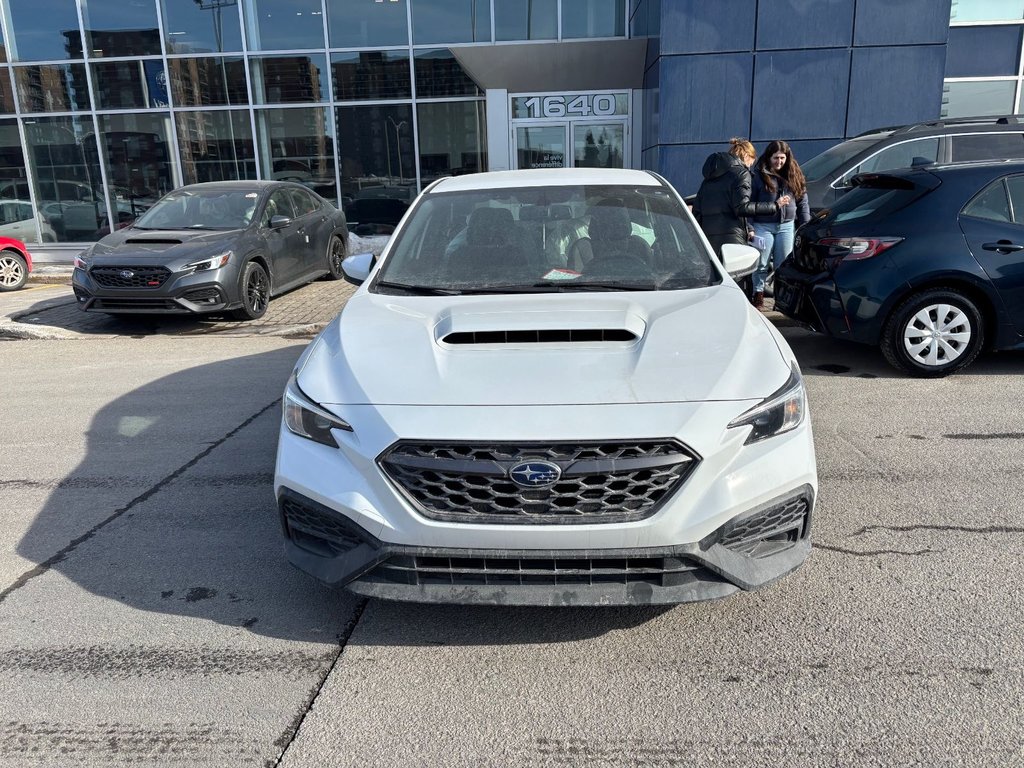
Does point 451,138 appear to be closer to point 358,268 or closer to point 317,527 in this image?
point 358,268

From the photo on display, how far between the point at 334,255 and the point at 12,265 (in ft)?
17.2

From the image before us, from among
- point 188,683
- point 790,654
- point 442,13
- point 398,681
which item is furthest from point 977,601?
point 442,13

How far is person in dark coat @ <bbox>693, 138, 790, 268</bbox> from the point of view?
761 cm

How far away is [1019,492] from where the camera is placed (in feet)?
13.3

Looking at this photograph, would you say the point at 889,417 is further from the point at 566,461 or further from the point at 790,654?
the point at 566,461

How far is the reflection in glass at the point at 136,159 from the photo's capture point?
623 inches

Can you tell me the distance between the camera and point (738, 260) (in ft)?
13.5

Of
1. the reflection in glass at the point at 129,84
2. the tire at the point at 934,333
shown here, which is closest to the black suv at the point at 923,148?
the tire at the point at 934,333

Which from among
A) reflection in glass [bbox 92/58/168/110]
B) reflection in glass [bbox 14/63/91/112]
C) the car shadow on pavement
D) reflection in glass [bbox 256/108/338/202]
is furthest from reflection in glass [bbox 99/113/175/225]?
the car shadow on pavement

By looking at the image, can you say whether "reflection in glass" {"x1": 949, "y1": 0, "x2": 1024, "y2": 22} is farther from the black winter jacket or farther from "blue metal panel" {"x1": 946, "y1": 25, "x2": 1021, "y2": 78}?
the black winter jacket

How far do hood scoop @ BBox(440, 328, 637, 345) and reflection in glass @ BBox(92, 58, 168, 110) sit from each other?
50.4ft

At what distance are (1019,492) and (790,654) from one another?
84.1 inches

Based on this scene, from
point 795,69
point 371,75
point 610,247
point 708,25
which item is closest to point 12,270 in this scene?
point 371,75

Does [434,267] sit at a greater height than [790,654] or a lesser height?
greater
